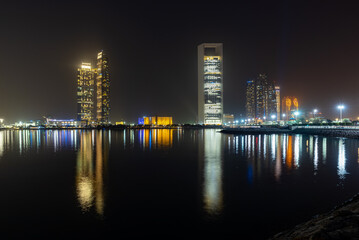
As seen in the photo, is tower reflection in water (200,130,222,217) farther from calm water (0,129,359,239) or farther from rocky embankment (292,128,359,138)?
rocky embankment (292,128,359,138)

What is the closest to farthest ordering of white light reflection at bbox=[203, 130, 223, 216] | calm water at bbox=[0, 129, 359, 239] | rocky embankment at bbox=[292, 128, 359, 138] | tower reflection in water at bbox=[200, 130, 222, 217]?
calm water at bbox=[0, 129, 359, 239], tower reflection in water at bbox=[200, 130, 222, 217], white light reflection at bbox=[203, 130, 223, 216], rocky embankment at bbox=[292, 128, 359, 138]

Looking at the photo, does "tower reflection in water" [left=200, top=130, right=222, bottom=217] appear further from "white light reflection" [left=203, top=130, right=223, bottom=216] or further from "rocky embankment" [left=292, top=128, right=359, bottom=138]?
"rocky embankment" [left=292, top=128, right=359, bottom=138]

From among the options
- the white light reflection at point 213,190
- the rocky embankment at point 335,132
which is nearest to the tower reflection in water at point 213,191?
the white light reflection at point 213,190

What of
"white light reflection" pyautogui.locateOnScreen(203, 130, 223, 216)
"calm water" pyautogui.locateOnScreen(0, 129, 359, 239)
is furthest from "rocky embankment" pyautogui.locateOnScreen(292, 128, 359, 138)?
"white light reflection" pyautogui.locateOnScreen(203, 130, 223, 216)

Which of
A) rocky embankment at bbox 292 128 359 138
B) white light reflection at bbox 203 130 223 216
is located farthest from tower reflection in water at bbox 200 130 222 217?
rocky embankment at bbox 292 128 359 138

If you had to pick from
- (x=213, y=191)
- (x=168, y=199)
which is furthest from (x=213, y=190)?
(x=168, y=199)

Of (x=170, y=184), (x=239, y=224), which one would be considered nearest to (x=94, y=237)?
(x=239, y=224)

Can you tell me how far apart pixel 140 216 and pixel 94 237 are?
2203mm

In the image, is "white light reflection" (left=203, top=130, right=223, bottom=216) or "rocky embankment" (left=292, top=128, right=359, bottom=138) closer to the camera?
"white light reflection" (left=203, top=130, right=223, bottom=216)

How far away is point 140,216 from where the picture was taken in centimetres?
1048

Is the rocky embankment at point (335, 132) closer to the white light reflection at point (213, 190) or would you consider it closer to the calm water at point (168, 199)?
the calm water at point (168, 199)

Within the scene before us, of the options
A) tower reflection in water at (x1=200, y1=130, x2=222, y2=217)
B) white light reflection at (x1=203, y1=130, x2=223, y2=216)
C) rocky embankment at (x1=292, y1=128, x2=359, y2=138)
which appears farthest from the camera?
rocky embankment at (x1=292, y1=128, x2=359, y2=138)

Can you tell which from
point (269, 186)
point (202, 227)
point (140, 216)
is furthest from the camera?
point (269, 186)

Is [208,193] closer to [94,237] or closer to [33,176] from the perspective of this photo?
[94,237]
